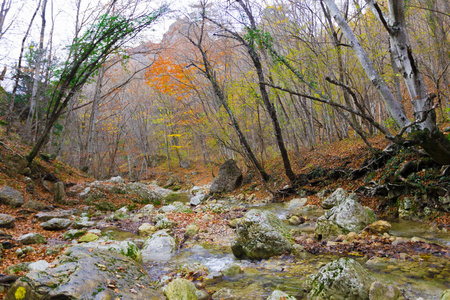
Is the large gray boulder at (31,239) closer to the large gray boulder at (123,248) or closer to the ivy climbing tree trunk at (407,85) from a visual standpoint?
the large gray boulder at (123,248)

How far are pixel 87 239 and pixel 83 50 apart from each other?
6807 millimetres

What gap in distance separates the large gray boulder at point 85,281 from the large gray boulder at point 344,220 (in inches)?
135

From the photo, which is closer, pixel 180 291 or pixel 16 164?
pixel 180 291

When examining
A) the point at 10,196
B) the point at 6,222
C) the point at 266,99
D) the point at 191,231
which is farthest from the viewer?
the point at 266,99

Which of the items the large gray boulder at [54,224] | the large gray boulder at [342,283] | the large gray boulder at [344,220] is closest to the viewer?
the large gray boulder at [342,283]

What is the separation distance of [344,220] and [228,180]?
28.3 feet

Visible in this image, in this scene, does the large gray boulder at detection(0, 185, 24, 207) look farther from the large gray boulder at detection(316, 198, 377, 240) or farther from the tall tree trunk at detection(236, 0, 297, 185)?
the tall tree trunk at detection(236, 0, 297, 185)

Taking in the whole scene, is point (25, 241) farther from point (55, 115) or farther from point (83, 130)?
point (83, 130)

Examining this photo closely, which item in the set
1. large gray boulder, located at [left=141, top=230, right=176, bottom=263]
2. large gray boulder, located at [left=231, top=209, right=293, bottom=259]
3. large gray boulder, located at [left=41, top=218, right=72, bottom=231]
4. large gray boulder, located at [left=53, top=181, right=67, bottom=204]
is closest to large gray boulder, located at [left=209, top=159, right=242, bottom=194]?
large gray boulder, located at [left=53, top=181, right=67, bottom=204]

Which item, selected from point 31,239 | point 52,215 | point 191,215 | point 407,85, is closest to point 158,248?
point 31,239

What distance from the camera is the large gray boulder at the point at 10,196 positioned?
671 cm

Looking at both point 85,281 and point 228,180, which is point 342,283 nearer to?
point 85,281

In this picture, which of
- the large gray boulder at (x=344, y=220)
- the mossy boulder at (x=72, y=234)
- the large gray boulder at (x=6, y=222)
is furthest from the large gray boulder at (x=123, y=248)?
the large gray boulder at (x=344, y=220)

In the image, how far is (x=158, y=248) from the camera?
17.3ft
